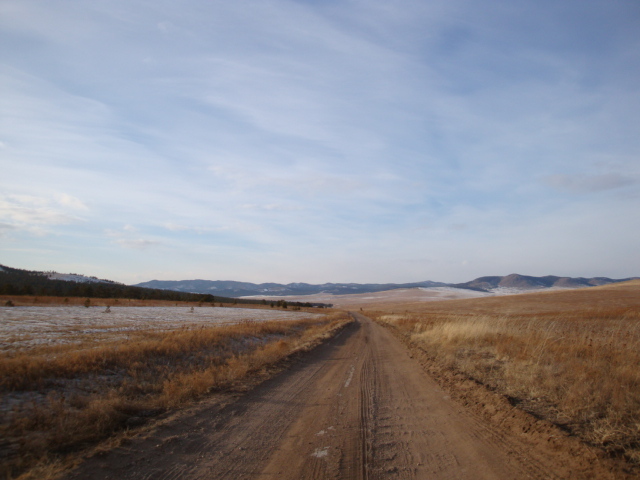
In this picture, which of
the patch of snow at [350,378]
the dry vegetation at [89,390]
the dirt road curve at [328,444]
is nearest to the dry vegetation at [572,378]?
the dirt road curve at [328,444]

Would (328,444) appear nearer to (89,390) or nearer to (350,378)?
(350,378)

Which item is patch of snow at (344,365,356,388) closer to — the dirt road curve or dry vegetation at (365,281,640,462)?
the dirt road curve

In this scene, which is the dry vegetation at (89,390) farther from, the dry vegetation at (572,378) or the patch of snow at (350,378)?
the dry vegetation at (572,378)

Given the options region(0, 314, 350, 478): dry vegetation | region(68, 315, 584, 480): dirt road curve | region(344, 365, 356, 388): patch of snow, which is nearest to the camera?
region(68, 315, 584, 480): dirt road curve

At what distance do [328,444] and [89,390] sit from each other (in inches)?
255

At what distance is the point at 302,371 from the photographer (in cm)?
1298

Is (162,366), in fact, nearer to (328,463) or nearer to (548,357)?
(328,463)

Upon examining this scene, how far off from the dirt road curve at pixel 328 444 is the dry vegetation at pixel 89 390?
921 mm

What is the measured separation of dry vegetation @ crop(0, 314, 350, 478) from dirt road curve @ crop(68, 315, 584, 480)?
92 centimetres

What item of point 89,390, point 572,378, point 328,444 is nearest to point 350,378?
point 328,444

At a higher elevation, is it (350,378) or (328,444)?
(328,444)

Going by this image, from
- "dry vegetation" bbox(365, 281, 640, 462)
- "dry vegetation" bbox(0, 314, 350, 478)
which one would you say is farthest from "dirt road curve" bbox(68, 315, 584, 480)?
"dry vegetation" bbox(365, 281, 640, 462)

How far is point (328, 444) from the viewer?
5.91 m

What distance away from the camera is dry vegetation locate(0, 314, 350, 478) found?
5617mm
